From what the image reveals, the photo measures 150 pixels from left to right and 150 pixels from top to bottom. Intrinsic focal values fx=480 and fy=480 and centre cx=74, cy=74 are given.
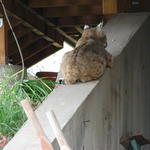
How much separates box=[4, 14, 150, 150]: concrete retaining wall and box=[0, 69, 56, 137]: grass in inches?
11.0

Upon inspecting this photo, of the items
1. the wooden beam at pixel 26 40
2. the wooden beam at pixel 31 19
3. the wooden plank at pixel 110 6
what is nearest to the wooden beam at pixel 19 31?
the wooden beam at pixel 31 19

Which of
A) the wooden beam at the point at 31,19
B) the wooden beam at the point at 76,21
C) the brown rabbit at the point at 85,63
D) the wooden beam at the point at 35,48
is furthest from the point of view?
the wooden beam at the point at 35,48

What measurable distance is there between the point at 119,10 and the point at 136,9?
34 centimetres

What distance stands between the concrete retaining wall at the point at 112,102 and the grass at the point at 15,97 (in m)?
0.28

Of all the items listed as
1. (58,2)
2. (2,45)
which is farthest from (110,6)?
(58,2)

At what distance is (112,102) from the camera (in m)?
3.58

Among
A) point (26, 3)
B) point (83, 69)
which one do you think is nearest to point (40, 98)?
point (83, 69)

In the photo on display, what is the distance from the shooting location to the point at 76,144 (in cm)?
287

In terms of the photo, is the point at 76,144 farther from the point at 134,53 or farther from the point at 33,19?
the point at 33,19

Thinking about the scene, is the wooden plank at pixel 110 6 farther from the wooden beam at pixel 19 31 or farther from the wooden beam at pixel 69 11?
the wooden beam at pixel 19 31

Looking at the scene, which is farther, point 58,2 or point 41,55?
point 41,55

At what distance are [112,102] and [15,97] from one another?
744mm

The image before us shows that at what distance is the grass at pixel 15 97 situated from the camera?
311 centimetres

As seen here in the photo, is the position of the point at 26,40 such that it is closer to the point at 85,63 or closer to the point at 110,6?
the point at 110,6
